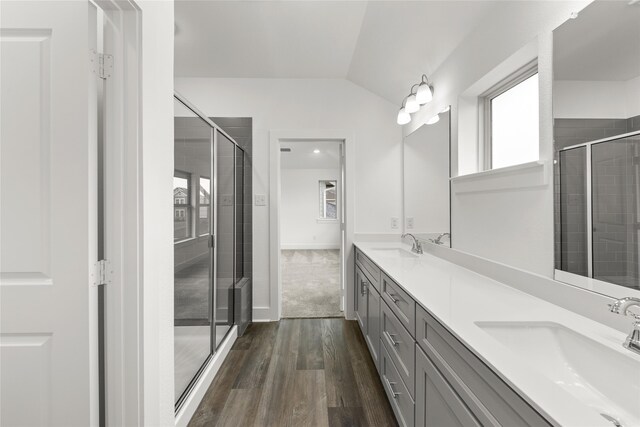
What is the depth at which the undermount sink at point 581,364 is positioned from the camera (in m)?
0.72

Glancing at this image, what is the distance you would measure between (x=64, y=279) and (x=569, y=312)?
5.76 ft

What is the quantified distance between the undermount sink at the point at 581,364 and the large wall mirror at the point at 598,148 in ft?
0.73

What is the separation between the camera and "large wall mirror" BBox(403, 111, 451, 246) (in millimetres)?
2205

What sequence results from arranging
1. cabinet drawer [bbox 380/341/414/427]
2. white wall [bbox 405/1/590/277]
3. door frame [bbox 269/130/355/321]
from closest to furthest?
1. white wall [bbox 405/1/590/277]
2. cabinet drawer [bbox 380/341/414/427]
3. door frame [bbox 269/130/355/321]

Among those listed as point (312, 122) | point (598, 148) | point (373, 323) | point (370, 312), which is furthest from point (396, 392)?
point (312, 122)

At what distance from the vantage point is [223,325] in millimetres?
2383

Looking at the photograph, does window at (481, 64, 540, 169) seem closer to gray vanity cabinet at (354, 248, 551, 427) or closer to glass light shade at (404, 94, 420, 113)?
glass light shade at (404, 94, 420, 113)

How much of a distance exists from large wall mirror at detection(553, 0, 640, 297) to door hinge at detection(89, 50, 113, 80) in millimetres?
1654

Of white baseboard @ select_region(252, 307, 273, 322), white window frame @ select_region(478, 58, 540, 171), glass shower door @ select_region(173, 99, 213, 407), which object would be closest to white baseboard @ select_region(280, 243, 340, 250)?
white baseboard @ select_region(252, 307, 273, 322)

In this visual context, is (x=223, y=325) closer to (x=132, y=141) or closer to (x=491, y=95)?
(x=132, y=141)

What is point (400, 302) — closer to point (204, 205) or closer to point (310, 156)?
point (204, 205)

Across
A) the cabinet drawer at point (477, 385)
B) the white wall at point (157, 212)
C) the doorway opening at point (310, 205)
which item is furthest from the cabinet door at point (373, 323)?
the doorway opening at point (310, 205)

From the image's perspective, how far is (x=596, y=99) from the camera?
1001mm

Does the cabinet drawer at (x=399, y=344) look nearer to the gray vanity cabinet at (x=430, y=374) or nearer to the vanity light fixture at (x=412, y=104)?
the gray vanity cabinet at (x=430, y=374)
